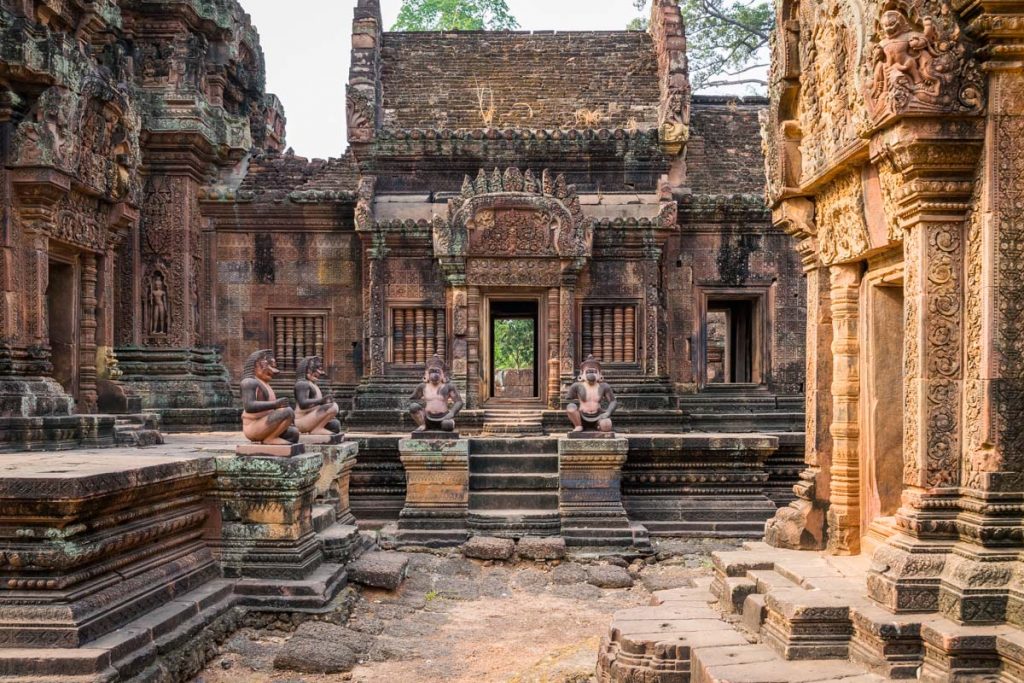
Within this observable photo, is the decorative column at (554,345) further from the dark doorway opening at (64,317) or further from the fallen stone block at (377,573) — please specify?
the dark doorway opening at (64,317)

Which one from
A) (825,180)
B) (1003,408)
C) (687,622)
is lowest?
(687,622)

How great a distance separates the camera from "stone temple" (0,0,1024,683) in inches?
181

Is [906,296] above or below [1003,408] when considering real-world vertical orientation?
above

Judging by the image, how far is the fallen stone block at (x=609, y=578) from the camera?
9.02 m

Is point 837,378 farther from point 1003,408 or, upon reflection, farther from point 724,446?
point 724,446

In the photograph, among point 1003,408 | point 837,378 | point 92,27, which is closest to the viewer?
point 1003,408

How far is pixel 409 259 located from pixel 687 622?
9.42 metres

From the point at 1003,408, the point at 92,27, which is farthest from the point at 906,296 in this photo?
the point at 92,27

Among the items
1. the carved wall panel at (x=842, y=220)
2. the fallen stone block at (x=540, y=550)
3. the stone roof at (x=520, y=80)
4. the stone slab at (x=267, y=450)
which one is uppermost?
the stone roof at (x=520, y=80)

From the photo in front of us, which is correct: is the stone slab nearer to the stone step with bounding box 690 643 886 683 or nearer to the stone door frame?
the stone step with bounding box 690 643 886 683

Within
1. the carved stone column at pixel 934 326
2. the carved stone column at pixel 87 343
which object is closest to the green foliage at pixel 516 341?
the carved stone column at pixel 87 343

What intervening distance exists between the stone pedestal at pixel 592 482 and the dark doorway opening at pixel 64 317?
17.9 ft

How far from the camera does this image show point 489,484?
36.1 feet

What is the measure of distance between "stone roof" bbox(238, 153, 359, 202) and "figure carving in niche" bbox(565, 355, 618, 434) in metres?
6.07
